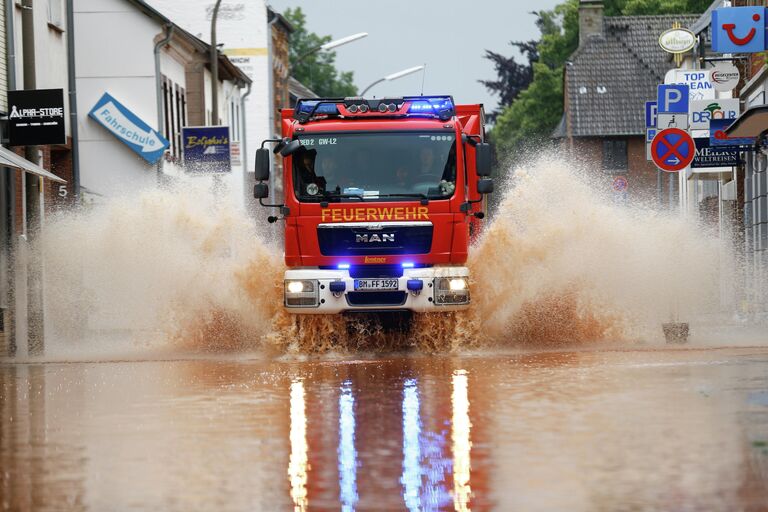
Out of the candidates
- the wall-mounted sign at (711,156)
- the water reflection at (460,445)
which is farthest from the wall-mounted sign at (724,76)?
the water reflection at (460,445)

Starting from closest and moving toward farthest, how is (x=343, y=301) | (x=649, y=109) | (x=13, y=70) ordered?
(x=343, y=301) → (x=13, y=70) → (x=649, y=109)

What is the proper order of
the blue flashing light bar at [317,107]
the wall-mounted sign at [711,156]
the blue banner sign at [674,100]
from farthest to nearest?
the wall-mounted sign at [711,156], the blue banner sign at [674,100], the blue flashing light bar at [317,107]

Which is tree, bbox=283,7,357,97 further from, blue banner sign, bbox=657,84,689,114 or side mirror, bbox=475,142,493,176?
side mirror, bbox=475,142,493,176

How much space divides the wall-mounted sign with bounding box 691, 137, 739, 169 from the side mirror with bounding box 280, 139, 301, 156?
15740mm

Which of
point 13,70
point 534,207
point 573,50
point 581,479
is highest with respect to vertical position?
point 573,50

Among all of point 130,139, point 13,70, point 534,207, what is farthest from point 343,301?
point 130,139

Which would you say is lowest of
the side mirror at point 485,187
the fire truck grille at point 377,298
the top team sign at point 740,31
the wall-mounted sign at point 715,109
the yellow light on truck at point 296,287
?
the fire truck grille at point 377,298

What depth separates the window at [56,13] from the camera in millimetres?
31062

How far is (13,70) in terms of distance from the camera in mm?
24562

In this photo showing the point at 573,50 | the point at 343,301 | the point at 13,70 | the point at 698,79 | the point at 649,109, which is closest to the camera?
the point at 343,301

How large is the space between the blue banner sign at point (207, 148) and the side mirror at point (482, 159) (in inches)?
739

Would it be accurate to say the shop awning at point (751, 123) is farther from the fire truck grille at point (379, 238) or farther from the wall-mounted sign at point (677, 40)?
the wall-mounted sign at point (677, 40)

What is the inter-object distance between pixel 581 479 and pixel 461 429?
2399mm

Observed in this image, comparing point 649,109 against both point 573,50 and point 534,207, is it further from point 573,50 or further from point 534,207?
point 573,50
